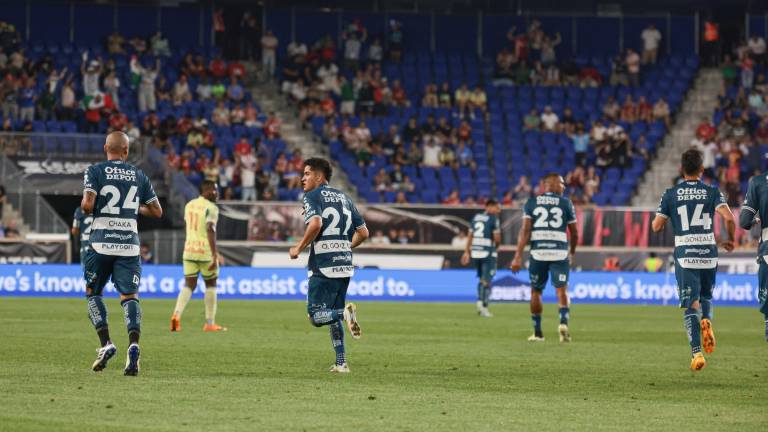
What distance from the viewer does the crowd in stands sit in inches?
1638

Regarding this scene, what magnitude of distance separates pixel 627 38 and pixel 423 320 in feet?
96.1

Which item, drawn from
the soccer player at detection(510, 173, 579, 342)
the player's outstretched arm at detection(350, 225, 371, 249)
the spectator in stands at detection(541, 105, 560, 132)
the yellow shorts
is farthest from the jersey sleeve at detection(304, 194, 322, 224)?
the spectator in stands at detection(541, 105, 560, 132)

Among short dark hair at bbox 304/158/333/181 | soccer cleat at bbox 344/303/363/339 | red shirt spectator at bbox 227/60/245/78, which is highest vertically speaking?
red shirt spectator at bbox 227/60/245/78

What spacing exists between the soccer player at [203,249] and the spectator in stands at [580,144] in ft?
76.8

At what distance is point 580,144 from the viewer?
42.7 metres

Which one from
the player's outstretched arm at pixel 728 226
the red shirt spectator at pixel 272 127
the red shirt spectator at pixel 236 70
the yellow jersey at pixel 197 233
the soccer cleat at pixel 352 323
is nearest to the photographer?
the soccer cleat at pixel 352 323

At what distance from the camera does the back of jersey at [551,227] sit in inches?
762

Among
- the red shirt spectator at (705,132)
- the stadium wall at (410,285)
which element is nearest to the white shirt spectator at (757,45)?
the red shirt spectator at (705,132)

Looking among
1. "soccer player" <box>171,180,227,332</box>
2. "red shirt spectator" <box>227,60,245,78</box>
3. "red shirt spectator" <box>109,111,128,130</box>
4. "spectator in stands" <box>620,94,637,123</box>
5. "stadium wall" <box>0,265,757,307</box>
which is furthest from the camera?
"spectator in stands" <box>620,94,637,123</box>

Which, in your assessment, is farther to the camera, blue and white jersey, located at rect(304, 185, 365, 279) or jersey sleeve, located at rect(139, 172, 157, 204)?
blue and white jersey, located at rect(304, 185, 365, 279)

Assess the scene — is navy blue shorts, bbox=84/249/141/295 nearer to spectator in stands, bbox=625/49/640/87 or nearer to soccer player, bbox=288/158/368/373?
soccer player, bbox=288/158/368/373

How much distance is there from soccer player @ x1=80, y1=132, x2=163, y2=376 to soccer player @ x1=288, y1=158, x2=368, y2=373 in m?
1.76

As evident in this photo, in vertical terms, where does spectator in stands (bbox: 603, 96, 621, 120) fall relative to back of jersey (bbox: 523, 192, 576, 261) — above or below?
above

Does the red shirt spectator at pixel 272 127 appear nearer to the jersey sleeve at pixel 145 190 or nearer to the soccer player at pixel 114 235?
the jersey sleeve at pixel 145 190
